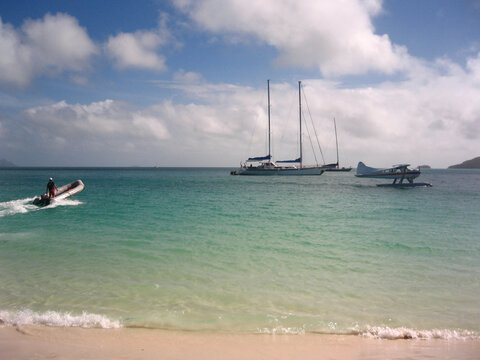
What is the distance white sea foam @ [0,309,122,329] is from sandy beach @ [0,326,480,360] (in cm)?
17

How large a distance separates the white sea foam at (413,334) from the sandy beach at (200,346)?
0.45 ft

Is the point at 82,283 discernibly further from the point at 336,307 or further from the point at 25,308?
the point at 336,307

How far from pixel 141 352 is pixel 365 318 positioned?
410cm

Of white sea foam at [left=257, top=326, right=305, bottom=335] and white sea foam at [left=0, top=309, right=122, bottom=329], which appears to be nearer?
white sea foam at [left=257, top=326, right=305, bottom=335]

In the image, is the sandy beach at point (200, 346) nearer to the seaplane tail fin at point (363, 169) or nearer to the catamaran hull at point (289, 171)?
the seaplane tail fin at point (363, 169)

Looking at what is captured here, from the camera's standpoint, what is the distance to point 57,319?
218 inches

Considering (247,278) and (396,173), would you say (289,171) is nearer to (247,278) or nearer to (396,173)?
(396,173)

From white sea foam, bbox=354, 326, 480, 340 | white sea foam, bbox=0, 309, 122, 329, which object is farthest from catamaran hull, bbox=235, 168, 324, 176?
white sea foam, bbox=0, 309, 122, 329

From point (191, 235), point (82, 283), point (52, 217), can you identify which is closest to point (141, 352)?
point (82, 283)

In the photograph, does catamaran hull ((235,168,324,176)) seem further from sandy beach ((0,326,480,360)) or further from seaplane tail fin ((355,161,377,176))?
sandy beach ((0,326,480,360))

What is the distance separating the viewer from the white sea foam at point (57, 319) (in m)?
5.38

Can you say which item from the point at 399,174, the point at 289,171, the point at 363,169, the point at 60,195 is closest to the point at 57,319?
the point at 60,195

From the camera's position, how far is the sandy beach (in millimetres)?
4449

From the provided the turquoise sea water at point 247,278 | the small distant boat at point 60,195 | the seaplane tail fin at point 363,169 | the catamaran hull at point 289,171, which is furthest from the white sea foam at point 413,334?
the catamaran hull at point 289,171
